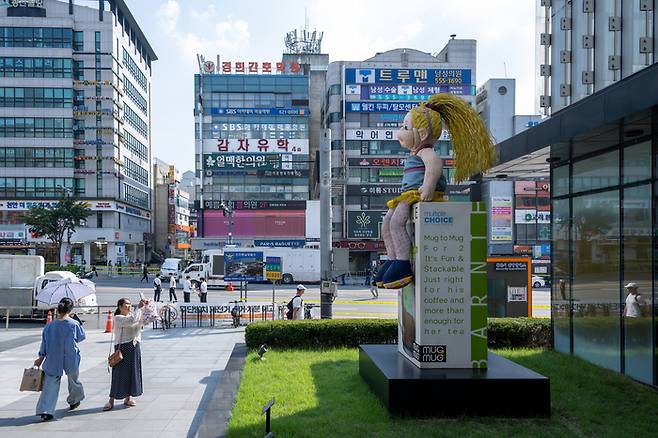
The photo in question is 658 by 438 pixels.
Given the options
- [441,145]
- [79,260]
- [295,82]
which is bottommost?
[79,260]

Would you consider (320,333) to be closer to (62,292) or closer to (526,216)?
(62,292)

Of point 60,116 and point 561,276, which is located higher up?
point 60,116

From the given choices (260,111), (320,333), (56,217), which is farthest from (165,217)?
(320,333)

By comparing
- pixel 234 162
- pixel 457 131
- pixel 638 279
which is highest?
pixel 234 162

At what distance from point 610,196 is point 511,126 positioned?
48.5m

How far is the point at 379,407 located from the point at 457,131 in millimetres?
4572

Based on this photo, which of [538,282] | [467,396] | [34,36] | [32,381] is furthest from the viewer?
[34,36]

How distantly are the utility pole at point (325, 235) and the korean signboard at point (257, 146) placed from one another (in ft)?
142

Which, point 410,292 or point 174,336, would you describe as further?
point 174,336

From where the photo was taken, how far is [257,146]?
190 ft

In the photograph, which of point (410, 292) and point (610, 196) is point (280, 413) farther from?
point (610, 196)

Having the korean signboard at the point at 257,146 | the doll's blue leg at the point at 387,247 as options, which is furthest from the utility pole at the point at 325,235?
the korean signboard at the point at 257,146

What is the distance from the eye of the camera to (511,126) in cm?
5666

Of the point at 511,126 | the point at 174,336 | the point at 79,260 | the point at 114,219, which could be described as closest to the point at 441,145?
the point at 511,126
